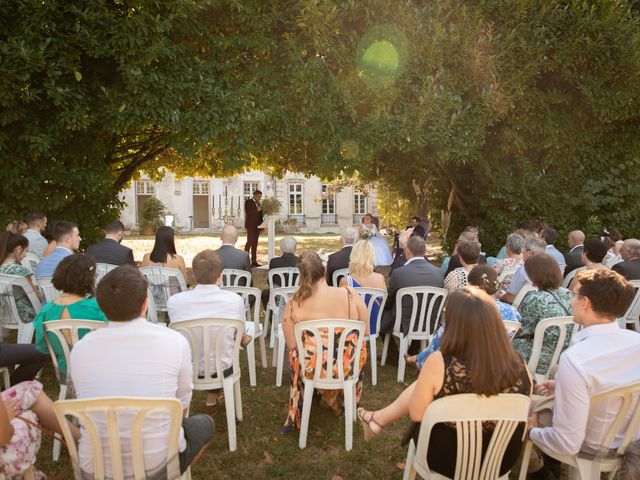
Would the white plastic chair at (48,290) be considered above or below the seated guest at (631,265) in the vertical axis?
below

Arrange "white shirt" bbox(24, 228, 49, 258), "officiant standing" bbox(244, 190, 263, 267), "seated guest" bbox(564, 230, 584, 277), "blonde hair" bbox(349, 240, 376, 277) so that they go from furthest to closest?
"officiant standing" bbox(244, 190, 263, 267)
"white shirt" bbox(24, 228, 49, 258)
"seated guest" bbox(564, 230, 584, 277)
"blonde hair" bbox(349, 240, 376, 277)

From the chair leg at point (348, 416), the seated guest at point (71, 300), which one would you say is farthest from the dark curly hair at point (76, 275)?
the chair leg at point (348, 416)

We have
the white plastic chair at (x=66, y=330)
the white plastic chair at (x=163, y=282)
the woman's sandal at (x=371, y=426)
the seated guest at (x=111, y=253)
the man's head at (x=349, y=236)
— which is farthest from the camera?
the man's head at (x=349, y=236)

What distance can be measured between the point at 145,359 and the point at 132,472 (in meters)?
0.51

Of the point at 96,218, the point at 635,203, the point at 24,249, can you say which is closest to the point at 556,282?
the point at 24,249

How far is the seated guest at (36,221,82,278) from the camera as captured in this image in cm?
527

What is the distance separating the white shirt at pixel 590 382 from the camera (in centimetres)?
232

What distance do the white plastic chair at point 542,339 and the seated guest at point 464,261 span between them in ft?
3.92

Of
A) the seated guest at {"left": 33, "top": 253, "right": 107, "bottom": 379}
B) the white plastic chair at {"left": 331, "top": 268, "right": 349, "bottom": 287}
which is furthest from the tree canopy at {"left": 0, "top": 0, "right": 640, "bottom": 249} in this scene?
the seated guest at {"left": 33, "top": 253, "right": 107, "bottom": 379}

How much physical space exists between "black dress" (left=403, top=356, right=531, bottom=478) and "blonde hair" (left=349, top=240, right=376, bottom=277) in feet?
9.22

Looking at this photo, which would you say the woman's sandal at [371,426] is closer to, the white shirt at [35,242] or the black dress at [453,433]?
the black dress at [453,433]

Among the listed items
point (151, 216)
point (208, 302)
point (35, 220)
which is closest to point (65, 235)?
point (35, 220)

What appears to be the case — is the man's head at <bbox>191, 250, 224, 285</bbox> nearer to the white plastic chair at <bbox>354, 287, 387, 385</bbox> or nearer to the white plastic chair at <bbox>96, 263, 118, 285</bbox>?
the white plastic chair at <bbox>354, 287, 387, 385</bbox>

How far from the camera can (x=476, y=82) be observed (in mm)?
9195
